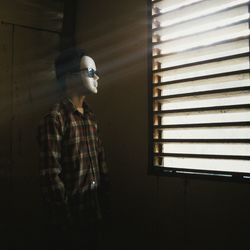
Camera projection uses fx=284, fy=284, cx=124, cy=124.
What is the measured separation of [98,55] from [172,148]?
6.35 ft

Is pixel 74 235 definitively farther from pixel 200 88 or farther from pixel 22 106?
pixel 200 88

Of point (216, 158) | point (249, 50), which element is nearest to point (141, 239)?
point (216, 158)

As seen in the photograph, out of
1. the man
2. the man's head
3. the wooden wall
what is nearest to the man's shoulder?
the man

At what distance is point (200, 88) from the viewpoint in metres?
3.22

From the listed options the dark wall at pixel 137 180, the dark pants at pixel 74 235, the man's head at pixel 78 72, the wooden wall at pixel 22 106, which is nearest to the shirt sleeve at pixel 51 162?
the dark pants at pixel 74 235

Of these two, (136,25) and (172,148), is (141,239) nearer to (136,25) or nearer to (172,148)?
(172,148)

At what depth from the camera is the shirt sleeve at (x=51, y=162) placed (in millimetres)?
2842

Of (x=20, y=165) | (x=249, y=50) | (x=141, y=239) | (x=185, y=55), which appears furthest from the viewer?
(x=20, y=165)

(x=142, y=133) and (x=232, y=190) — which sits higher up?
(x=142, y=133)

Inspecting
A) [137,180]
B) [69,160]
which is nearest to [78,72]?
[69,160]

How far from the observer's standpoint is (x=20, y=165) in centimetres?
414

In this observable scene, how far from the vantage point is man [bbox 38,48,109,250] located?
289 cm

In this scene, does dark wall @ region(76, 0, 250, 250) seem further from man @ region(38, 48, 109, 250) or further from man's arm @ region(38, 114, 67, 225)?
man's arm @ region(38, 114, 67, 225)

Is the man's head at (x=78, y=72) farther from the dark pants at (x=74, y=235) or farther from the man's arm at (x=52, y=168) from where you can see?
the dark pants at (x=74, y=235)
